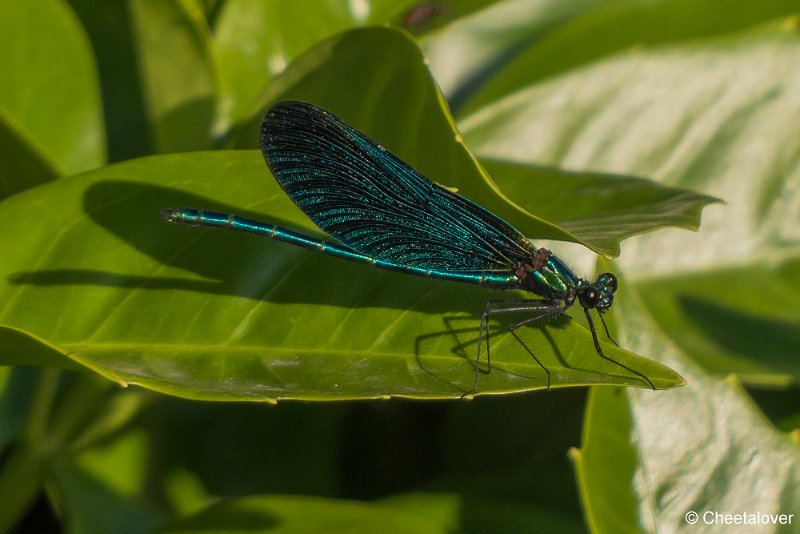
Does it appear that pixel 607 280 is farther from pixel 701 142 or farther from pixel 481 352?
pixel 481 352

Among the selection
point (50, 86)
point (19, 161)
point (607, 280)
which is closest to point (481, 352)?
point (607, 280)

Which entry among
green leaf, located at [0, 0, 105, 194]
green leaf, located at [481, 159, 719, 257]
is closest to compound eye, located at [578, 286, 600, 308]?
green leaf, located at [481, 159, 719, 257]

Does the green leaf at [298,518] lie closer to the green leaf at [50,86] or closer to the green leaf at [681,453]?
the green leaf at [681,453]

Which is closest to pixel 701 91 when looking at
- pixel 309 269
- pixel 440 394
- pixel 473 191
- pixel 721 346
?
pixel 721 346

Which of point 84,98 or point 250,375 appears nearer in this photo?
point 250,375

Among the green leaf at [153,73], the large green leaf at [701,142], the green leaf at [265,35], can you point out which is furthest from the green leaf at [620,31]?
the green leaf at [153,73]

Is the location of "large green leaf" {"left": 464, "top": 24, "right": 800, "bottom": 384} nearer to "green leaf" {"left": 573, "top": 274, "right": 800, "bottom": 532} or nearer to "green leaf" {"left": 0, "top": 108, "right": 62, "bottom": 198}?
"green leaf" {"left": 573, "top": 274, "right": 800, "bottom": 532}

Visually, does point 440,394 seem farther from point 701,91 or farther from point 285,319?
point 701,91
